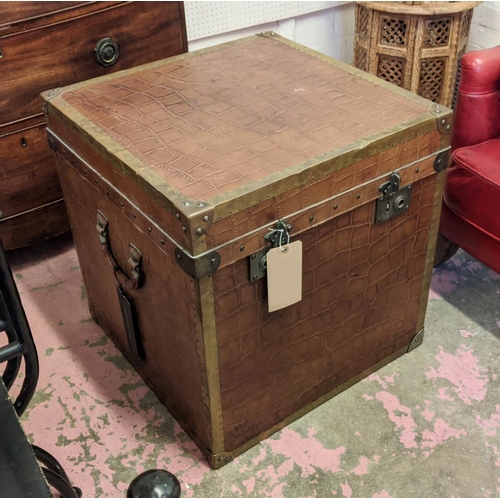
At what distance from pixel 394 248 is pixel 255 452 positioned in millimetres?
599

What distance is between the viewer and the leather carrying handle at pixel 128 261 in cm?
142

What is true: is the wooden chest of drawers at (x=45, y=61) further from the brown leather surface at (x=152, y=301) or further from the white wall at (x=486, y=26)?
the white wall at (x=486, y=26)

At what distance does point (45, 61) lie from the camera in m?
1.78

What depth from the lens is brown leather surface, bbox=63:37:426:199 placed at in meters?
1.29

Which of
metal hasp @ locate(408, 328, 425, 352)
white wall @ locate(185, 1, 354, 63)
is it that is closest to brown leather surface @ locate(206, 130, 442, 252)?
metal hasp @ locate(408, 328, 425, 352)

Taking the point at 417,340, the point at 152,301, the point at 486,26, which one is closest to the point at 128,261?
the point at 152,301

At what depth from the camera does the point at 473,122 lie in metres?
1.80

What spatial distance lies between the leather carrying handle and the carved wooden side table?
55.8 inches

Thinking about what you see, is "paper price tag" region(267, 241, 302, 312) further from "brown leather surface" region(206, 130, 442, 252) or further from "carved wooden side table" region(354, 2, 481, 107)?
"carved wooden side table" region(354, 2, 481, 107)

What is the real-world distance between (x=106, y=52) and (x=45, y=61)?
18 cm

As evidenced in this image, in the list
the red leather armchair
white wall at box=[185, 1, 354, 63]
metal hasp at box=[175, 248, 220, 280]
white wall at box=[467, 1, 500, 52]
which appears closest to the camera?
metal hasp at box=[175, 248, 220, 280]

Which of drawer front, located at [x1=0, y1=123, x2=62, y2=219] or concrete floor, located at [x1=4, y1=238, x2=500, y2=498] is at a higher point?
drawer front, located at [x1=0, y1=123, x2=62, y2=219]

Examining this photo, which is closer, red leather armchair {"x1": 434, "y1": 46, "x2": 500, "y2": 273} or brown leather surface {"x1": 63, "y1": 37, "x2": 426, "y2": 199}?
brown leather surface {"x1": 63, "y1": 37, "x2": 426, "y2": 199}

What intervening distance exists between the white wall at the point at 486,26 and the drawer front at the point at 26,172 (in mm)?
1928
